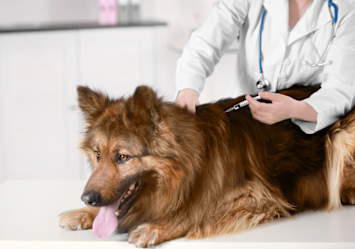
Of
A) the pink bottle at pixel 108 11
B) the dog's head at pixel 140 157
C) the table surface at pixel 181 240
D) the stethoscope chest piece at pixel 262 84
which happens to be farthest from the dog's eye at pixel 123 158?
the pink bottle at pixel 108 11

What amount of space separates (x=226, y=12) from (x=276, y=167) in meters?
0.68

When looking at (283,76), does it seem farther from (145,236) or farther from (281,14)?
(145,236)

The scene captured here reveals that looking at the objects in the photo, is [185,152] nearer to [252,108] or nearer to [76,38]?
[252,108]

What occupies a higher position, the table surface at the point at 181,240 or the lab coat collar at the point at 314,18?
the lab coat collar at the point at 314,18

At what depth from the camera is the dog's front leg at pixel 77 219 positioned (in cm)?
115

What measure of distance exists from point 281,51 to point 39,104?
2.52 m

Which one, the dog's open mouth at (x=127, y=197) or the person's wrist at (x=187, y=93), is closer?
the dog's open mouth at (x=127, y=197)

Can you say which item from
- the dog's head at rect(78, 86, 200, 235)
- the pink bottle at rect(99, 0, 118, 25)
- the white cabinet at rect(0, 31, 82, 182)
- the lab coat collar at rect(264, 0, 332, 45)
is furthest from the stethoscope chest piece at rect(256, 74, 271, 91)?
the pink bottle at rect(99, 0, 118, 25)

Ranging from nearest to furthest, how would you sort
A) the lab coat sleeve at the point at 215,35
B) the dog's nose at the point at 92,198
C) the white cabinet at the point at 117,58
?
the dog's nose at the point at 92,198
the lab coat sleeve at the point at 215,35
the white cabinet at the point at 117,58

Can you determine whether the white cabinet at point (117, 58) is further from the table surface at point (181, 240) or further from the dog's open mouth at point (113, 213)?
the dog's open mouth at point (113, 213)

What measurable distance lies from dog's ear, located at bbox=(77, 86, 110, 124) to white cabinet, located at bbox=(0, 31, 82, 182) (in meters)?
2.23

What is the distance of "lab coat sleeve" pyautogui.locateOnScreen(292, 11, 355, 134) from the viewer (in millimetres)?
1231

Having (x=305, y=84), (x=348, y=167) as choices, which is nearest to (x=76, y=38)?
(x=305, y=84)

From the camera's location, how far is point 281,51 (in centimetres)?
143
